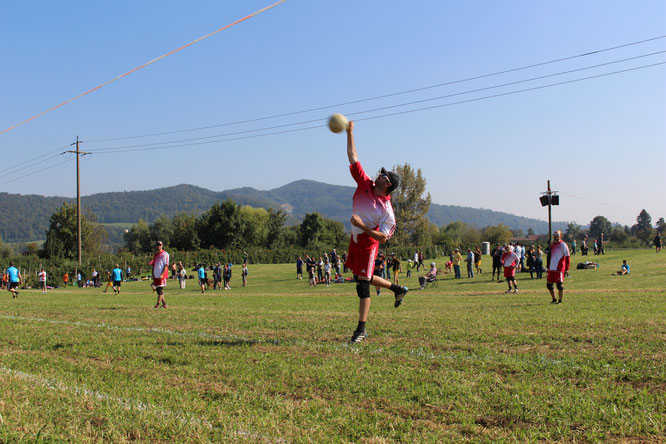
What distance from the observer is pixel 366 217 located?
23.0 feet

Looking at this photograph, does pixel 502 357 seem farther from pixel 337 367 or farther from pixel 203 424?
pixel 203 424

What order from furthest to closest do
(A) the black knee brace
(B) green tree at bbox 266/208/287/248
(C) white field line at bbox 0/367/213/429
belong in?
1. (B) green tree at bbox 266/208/287/248
2. (A) the black knee brace
3. (C) white field line at bbox 0/367/213/429

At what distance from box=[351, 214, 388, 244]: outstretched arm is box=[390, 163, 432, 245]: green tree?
281 feet

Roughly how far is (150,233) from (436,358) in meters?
150

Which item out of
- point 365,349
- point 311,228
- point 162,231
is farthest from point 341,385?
point 162,231

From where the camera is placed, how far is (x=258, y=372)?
5266 millimetres

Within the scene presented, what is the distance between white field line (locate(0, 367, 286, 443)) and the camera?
3.56 m

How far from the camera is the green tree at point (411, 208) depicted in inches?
3634

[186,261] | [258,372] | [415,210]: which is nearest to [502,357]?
[258,372]

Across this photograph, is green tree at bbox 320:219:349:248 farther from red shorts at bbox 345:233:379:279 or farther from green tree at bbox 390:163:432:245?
red shorts at bbox 345:233:379:279

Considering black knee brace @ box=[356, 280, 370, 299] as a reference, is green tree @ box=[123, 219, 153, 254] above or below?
above

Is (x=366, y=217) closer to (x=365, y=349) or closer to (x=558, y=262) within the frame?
(x=365, y=349)

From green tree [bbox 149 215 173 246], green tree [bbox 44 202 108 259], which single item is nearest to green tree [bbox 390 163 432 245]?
green tree [bbox 44 202 108 259]

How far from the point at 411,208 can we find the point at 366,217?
87.7m
